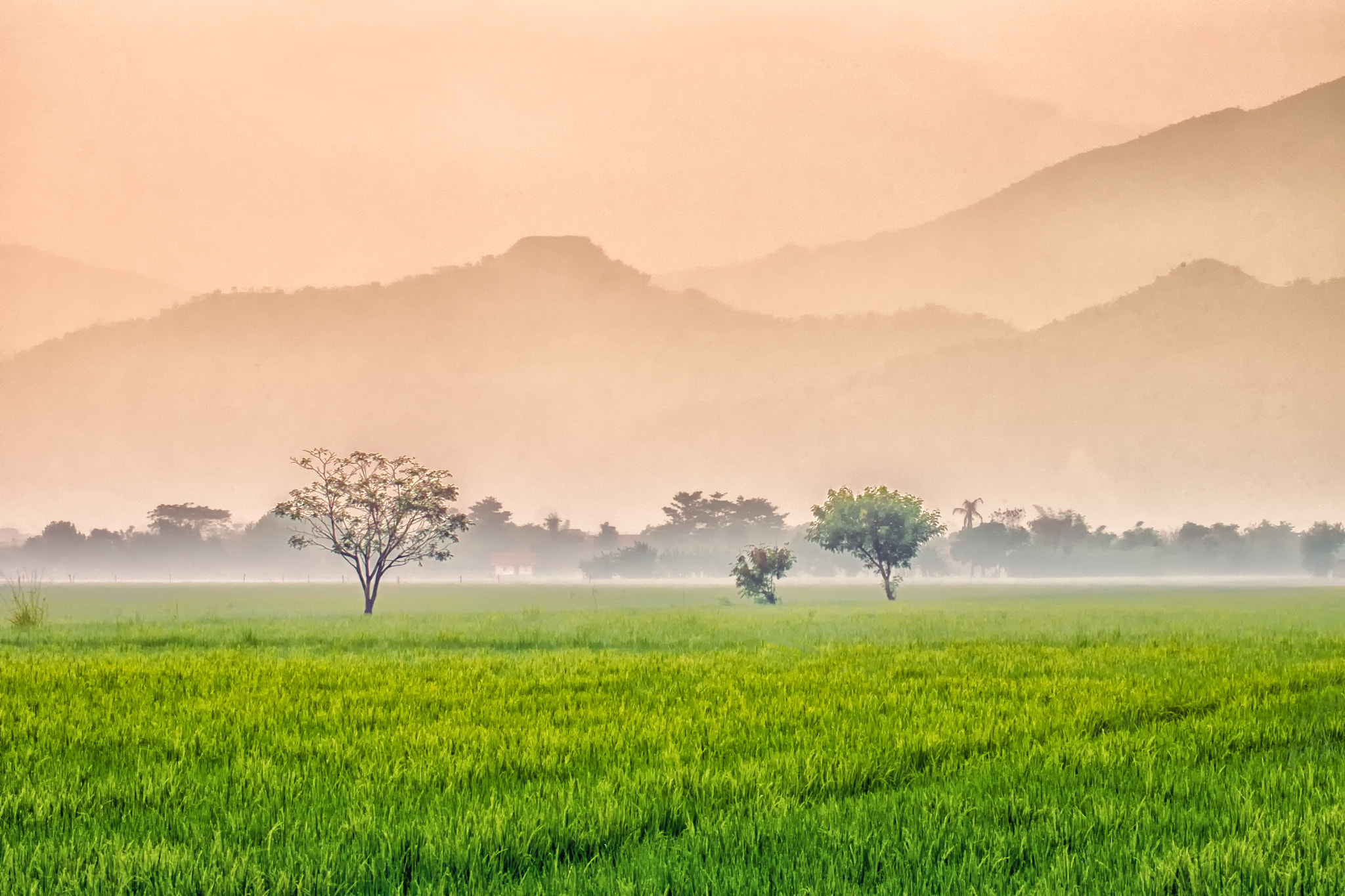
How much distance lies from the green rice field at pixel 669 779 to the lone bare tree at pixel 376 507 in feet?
154

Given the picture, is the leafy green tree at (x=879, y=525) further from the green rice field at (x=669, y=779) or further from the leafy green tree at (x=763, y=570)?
the green rice field at (x=669, y=779)

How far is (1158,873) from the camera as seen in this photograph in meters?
5.55

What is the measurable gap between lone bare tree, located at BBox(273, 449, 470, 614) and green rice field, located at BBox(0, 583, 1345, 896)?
46.9m

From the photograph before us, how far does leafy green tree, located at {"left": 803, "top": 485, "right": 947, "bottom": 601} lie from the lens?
83250mm

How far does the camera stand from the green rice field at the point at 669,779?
5676 mm

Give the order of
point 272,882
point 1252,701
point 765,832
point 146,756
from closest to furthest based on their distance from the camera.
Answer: point 272,882, point 765,832, point 146,756, point 1252,701

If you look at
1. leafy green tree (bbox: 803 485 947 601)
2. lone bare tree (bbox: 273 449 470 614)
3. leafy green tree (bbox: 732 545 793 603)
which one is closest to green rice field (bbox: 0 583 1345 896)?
lone bare tree (bbox: 273 449 470 614)

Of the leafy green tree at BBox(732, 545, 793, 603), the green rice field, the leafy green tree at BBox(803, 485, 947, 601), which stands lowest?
the leafy green tree at BBox(732, 545, 793, 603)

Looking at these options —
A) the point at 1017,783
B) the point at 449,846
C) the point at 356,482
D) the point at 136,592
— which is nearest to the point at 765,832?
the point at 449,846

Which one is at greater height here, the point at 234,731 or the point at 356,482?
the point at 356,482

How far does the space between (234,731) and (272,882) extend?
19.0 feet

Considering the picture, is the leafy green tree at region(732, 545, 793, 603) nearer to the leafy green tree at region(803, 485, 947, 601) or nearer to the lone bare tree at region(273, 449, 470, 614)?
the leafy green tree at region(803, 485, 947, 601)

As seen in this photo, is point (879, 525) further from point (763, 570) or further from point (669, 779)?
point (669, 779)

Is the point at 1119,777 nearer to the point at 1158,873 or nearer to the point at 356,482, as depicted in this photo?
the point at 1158,873
